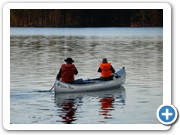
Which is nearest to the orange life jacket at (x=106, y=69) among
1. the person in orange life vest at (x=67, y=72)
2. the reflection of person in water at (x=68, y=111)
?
the person in orange life vest at (x=67, y=72)

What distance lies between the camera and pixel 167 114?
9734mm

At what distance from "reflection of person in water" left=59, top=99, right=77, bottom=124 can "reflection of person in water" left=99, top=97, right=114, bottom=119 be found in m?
0.67

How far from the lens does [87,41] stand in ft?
147

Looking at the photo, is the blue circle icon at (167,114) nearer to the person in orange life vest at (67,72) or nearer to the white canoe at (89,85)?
the person in orange life vest at (67,72)

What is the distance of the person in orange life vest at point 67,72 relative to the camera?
59.7 feet

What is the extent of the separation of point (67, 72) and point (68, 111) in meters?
3.17

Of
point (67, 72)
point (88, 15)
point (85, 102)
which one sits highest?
point (88, 15)

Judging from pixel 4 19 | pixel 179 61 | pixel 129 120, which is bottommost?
pixel 129 120

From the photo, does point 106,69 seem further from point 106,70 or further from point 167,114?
point 167,114

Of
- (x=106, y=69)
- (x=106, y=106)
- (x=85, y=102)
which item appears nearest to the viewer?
(x=106, y=106)

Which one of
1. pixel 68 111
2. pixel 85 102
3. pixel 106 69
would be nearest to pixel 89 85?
pixel 106 69

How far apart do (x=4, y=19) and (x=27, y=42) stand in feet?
96.1
